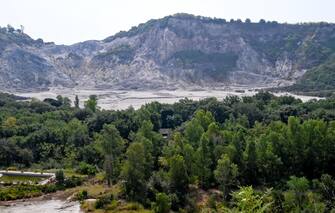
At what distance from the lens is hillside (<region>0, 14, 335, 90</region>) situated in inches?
6358

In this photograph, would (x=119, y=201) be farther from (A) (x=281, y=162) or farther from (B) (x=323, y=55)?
(B) (x=323, y=55)

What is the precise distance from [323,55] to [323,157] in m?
123

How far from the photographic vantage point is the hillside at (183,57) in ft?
530

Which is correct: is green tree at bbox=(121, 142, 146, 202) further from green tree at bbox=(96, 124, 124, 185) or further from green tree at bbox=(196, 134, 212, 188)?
green tree at bbox=(196, 134, 212, 188)

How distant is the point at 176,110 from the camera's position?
84312 mm

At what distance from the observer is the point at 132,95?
5443 inches

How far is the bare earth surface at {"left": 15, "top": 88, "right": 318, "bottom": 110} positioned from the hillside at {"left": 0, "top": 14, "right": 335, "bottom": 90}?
9.64 m

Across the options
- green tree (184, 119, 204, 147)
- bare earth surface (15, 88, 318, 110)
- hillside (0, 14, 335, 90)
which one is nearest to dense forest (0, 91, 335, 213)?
green tree (184, 119, 204, 147)

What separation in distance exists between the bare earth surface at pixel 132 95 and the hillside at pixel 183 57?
9.64m

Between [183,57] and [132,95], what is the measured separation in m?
39.0

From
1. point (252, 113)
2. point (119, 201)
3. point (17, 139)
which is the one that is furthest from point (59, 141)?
point (252, 113)

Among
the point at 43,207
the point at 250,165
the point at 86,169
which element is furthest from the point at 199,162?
the point at 86,169

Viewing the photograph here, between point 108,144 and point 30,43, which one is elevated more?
point 30,43

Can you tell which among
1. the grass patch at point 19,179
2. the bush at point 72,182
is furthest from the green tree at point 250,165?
the grass patch at point 19,179
